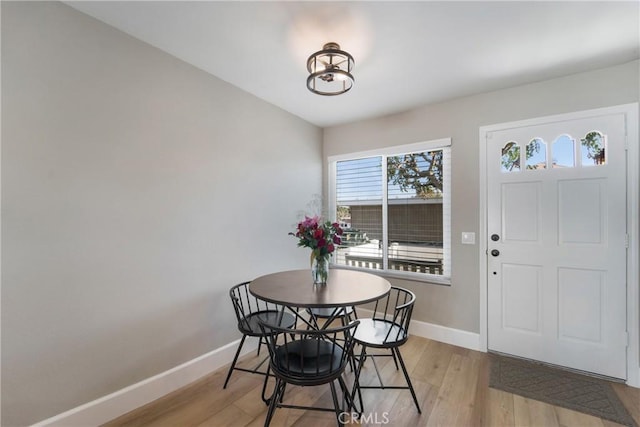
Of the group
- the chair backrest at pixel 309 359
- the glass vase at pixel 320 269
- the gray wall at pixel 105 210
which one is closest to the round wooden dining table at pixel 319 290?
the glass vase at pixel 320 269

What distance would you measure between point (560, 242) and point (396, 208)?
156cm

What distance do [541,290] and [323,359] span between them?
2.20 meters

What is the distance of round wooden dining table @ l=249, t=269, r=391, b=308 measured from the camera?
1.70 m

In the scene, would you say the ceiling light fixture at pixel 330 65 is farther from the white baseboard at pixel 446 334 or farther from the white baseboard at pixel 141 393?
the white baseboard at pixel 446 334

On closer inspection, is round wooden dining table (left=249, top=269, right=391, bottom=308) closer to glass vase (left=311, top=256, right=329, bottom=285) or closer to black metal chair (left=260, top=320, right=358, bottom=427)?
glass vase (left=311, top=256, right=329, bottom=285)

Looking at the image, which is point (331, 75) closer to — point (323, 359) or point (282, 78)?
point (282, 78)

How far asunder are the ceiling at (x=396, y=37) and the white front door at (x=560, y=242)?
0.60 m

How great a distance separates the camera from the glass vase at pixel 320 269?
6.95 feet

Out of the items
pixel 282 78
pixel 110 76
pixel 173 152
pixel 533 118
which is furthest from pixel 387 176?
pixel 110 76

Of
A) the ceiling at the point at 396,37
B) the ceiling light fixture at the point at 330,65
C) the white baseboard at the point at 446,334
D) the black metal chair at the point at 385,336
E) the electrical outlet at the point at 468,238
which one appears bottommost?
the white baseboard at the point at 446,334

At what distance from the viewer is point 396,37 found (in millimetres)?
1885

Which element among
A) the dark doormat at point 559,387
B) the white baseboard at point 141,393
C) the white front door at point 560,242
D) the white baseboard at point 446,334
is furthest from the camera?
the white baseboard at point 446,334

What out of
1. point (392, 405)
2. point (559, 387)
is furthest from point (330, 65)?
point (559, 387)

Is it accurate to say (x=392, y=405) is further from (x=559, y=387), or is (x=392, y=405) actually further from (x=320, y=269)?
(x=559, y=387)
